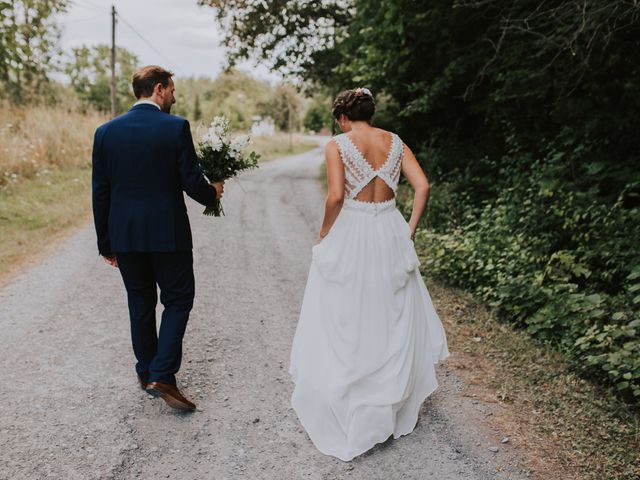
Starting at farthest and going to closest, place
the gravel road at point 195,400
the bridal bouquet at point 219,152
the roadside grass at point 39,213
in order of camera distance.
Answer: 1. the roadside grass at point 39,213
2. the bridal bouquet at point 219,152
3. the gravel road at point 195,400

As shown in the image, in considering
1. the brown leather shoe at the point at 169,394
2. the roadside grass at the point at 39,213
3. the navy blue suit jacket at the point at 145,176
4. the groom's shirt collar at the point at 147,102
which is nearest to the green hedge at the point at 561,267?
the brown leather shoe at the point at 169,394

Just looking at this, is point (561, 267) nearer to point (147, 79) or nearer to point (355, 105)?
point (355, 105)

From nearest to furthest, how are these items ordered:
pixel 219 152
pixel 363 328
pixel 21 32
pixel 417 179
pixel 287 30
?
pixel 363 328, pixel 417 179, pixel 219 152, pixel 21 32, pixel 287 30

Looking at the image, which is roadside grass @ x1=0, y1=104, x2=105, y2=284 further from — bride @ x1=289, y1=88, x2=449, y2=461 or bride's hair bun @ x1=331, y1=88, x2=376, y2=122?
bride's hair bun @ x1=331, y1=88, x2=376, y2=122

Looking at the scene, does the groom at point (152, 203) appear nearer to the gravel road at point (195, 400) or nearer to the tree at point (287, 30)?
the gravel road at point (195, 400)

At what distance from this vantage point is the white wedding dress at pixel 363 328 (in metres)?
3.39

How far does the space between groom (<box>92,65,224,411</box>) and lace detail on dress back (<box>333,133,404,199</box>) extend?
0.94 m

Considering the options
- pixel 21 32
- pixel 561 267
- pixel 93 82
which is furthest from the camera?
pixel 93 82

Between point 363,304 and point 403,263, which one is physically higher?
point 403,263

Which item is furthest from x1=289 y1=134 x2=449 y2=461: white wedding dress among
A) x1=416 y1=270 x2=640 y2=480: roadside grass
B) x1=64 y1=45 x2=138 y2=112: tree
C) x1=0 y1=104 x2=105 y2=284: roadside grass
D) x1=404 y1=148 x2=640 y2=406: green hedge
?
x1=64 y1=45 x2=138 y2=112: tree

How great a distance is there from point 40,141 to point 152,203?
11.9 metres

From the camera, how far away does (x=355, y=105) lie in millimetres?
3490

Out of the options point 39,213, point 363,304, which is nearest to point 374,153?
point 363,304

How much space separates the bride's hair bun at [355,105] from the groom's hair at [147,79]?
44.7 inches
